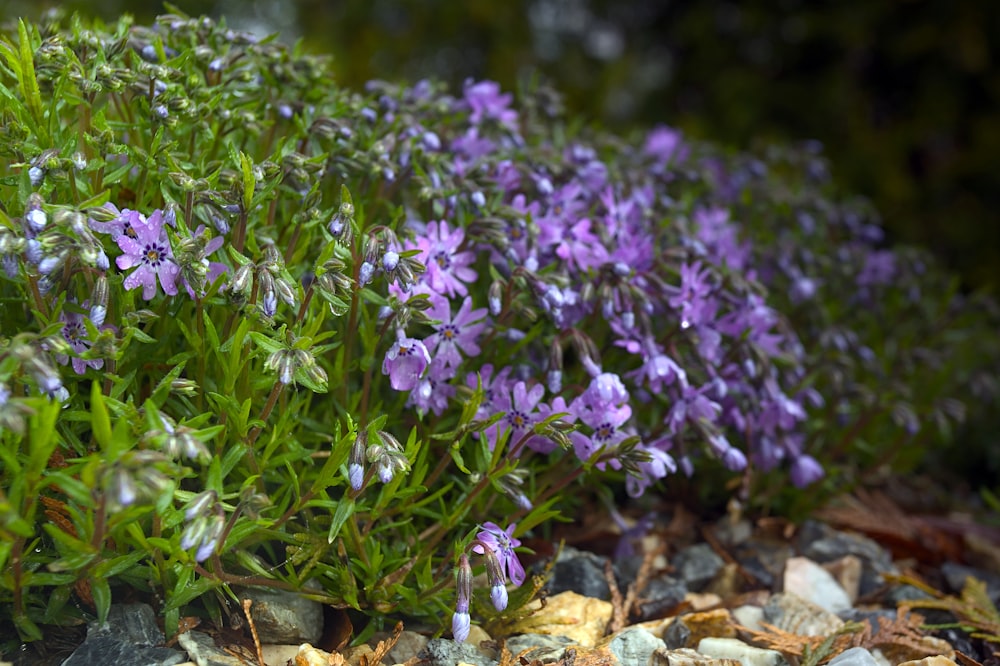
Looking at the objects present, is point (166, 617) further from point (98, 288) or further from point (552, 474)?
point (552, 474)

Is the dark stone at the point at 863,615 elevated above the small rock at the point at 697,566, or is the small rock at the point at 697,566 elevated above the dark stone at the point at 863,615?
the dark stone at the point at 863,615

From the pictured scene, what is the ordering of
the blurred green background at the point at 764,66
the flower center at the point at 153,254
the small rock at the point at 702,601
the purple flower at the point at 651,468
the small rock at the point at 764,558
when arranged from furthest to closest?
the blurred green background at the point at 764,66 → the small rock at the point at 764,558 → the small rock at the point at 702,601 → the purple flower at the point at 651,468 → the flower center at the point at 153,254

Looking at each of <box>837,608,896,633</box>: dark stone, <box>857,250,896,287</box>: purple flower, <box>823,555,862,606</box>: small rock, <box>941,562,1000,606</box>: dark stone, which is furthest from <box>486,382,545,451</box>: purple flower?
<box>857,250,896,287</box>: purple flower

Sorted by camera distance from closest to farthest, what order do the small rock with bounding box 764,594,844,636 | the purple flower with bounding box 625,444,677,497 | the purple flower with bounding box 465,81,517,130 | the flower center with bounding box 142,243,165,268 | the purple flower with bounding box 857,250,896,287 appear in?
the flower center with bounding box 142,243,165,268 → the purple flower with bounding box 625,444,677,497 → the small rock with bounding box 764,594,844,636 → the purple flower with bounding box 465,81,517,130 → the purple flower with bounding box 857,250,896,287

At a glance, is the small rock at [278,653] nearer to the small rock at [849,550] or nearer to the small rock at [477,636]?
the small rock at [477,636]

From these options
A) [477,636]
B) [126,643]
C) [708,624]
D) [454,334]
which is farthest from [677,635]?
[126,643]

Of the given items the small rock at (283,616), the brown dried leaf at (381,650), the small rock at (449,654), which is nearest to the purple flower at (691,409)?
the small rock at (449,654)

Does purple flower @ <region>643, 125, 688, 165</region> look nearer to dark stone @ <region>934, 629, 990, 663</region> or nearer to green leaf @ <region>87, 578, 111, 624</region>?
dark stone @ <region>934, 629, 990, 663</region>
